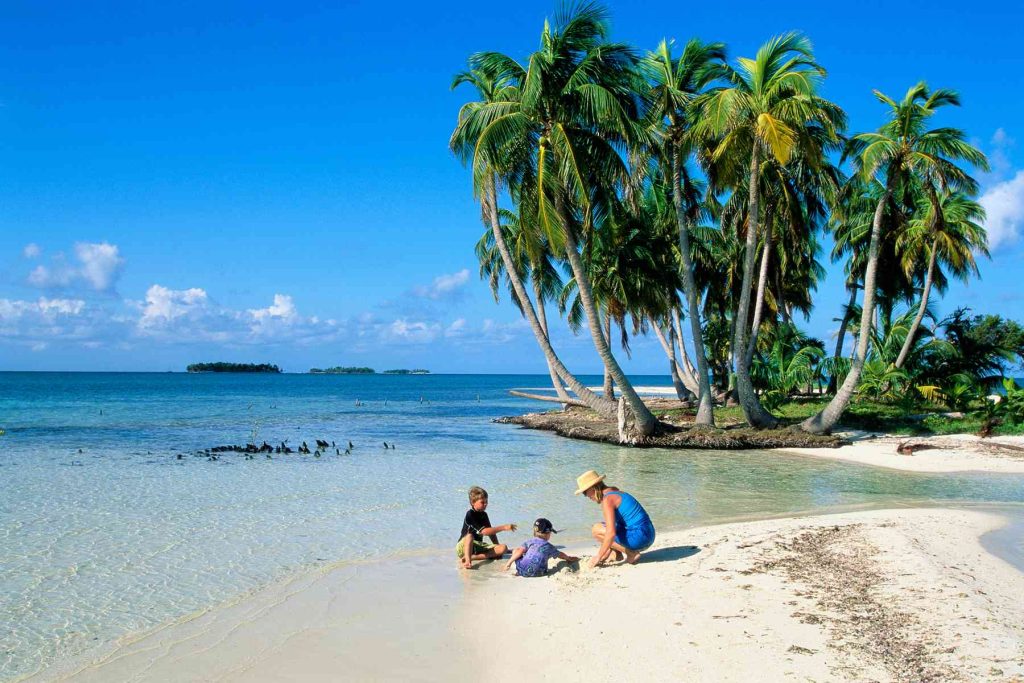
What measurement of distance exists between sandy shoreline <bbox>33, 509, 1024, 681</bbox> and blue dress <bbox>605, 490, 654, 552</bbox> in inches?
10.4

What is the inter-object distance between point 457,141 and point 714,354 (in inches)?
868

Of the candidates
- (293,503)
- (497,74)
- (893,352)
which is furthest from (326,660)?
(893,352)

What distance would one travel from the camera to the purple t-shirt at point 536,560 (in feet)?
26.5

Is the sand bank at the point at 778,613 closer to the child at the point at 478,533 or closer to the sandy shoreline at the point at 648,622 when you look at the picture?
the sandy shoreline at the point at 648,622

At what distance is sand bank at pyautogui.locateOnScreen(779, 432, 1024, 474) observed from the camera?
17750 millimetres

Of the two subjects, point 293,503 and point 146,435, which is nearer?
point 293,503

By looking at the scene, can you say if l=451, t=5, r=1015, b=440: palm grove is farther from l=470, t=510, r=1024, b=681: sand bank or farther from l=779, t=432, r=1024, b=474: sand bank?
Result: l=470, t=510, r=1024, b=681: sand bank

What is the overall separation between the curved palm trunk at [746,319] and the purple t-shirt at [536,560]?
15.5m

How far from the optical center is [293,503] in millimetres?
13172

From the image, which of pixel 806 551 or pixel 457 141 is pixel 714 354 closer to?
pixel 457 141

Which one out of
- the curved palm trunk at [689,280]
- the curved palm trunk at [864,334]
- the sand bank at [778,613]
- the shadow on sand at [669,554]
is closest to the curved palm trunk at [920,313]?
the curved palm trunk at [864,334]

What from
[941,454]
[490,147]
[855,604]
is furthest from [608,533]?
[941,454]

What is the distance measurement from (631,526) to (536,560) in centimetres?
116

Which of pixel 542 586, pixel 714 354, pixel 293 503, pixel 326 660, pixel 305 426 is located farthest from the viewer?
pixel 714 354
